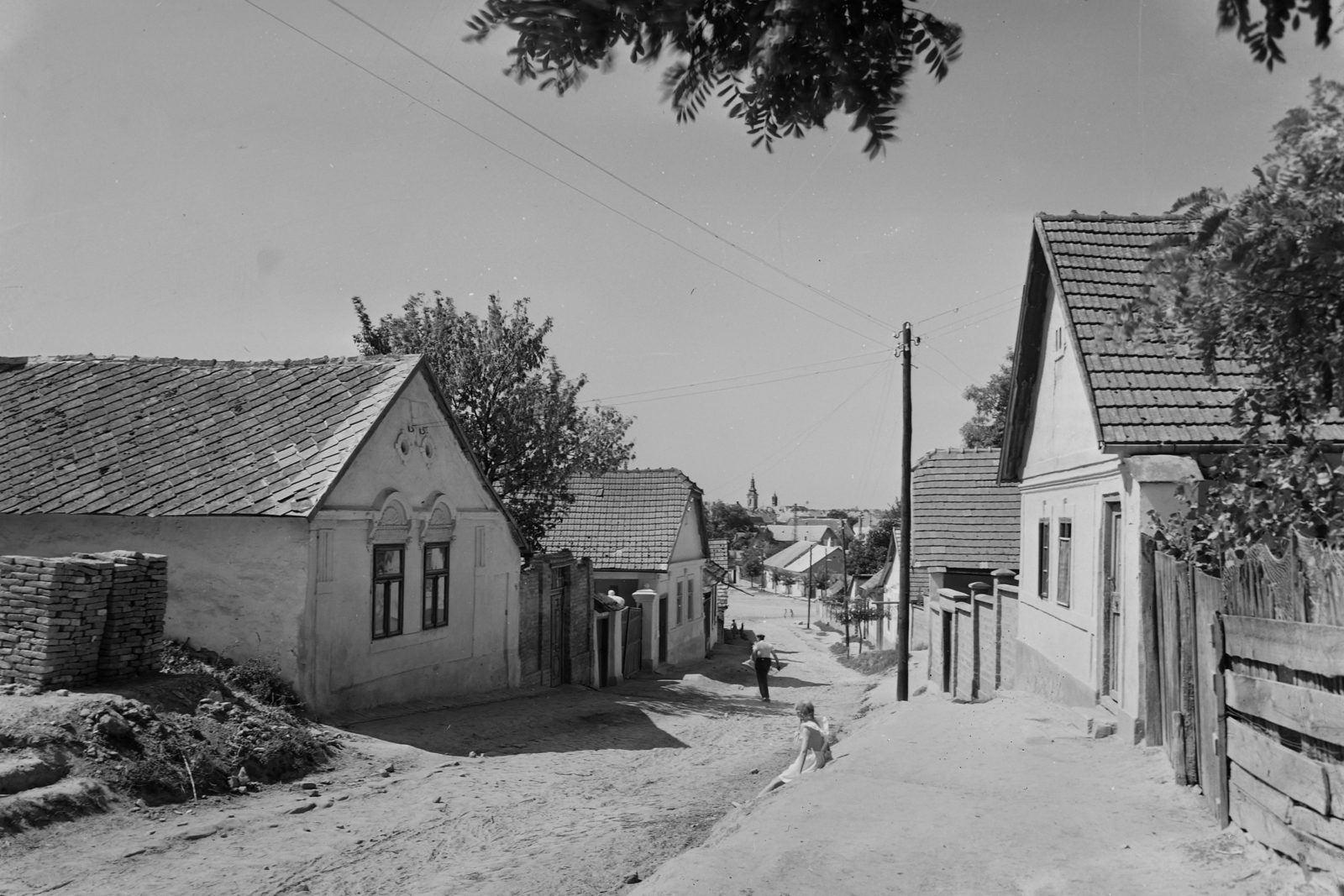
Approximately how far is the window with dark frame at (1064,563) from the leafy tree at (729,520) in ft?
404

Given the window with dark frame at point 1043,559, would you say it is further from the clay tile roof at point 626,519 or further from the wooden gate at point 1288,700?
the clay tile roof at point 626,519

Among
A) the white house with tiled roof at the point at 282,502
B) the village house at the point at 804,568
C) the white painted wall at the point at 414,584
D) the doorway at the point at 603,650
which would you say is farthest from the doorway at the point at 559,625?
the village house at the point at 804,568

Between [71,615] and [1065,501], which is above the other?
[1065,501]

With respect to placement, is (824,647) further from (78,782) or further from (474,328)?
(78,782)

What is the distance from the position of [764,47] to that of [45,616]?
10687mm

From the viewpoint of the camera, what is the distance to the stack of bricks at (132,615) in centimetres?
1114

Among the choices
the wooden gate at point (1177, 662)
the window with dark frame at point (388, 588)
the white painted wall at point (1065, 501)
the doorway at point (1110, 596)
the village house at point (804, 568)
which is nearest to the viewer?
the wooden gate at point (1177, 662)

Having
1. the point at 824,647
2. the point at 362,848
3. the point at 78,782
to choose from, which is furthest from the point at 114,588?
the point at 824,647

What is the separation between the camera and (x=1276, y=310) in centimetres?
564

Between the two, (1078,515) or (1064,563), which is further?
(1064,563)

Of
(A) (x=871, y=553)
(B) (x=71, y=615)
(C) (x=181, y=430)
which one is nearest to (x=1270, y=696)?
(B) (x=71, y=615)

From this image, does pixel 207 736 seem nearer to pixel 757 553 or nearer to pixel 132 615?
pixel 132 615

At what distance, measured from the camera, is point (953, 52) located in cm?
247

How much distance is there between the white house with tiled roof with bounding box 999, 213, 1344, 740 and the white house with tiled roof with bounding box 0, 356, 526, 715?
29.3ft
